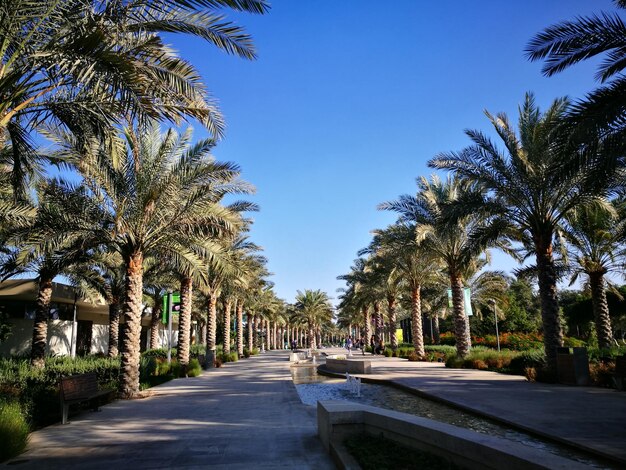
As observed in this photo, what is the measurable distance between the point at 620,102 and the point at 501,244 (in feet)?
47.5

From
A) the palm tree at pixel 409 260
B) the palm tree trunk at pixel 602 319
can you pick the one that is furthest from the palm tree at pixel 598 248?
the palm tree at pixel 409 260

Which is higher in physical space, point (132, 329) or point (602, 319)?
point (132, 329)

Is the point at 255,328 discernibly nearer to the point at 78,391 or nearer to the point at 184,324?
the point at 184,324

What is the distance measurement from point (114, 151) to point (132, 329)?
625 centimetres

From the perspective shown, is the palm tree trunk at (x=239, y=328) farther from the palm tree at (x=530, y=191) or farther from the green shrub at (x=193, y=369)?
the palm tree at (x=530, y=191)

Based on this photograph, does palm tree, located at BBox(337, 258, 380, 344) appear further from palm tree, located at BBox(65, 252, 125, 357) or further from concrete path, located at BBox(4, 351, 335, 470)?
concrete path, located at BBox(4, 351, 335, 470)

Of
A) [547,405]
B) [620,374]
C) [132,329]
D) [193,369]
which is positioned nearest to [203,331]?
[193,369]

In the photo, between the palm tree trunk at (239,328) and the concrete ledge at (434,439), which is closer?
the concrete ledge at (434,439)

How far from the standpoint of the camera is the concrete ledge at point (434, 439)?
382 centimetres

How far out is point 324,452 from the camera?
6043 mm

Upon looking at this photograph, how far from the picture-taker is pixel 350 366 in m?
19.5

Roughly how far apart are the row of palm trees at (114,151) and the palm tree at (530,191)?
28.1 ft

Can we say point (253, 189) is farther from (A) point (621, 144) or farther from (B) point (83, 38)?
(A) point (621, 144)

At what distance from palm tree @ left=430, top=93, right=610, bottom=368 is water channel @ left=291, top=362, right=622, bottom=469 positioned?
5.89 meters
